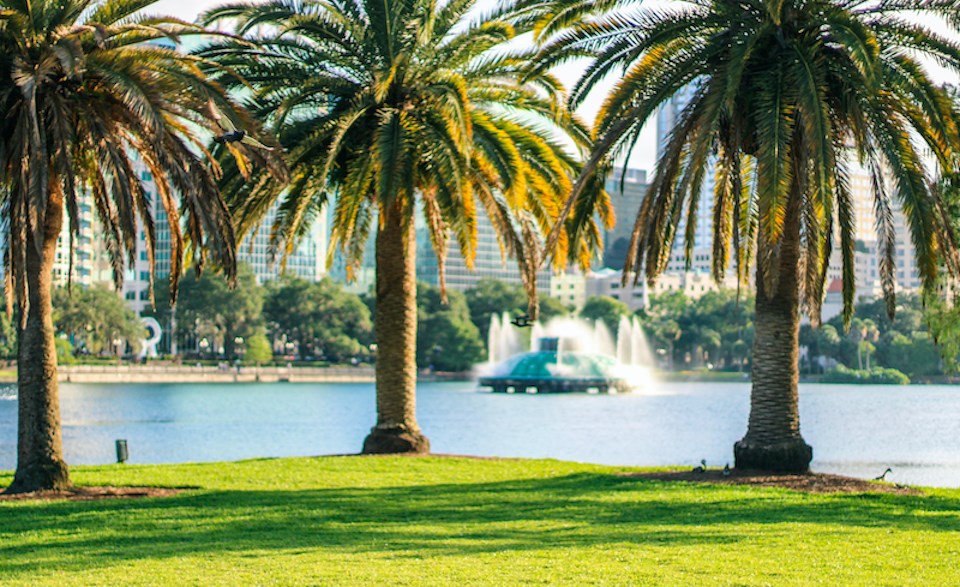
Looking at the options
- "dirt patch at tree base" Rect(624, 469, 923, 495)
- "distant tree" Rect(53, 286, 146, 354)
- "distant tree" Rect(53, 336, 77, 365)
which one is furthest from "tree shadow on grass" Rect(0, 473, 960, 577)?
"distant tree" Rect(53, 286, 146, 354)

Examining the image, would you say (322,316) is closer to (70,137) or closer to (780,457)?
(780,457)

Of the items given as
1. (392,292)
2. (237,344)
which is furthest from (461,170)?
(237,344)

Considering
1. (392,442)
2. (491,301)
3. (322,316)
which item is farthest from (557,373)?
(392,442)

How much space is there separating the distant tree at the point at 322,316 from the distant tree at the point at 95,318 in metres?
17.6

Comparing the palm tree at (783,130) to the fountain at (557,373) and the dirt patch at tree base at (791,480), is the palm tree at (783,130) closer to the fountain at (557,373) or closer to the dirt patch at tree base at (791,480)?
the dirt patch at tree base at (791,480)

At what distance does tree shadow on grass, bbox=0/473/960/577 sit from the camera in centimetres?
1480

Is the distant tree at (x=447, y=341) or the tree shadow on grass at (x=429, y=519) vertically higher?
the distant tree at (x=447, y=341)

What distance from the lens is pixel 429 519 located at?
17.1 meters

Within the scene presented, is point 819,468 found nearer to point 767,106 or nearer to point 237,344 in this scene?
point 767,106

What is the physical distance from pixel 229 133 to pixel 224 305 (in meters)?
136

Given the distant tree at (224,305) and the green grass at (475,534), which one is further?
the distant tree at (224,305)

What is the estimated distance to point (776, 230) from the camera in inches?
786

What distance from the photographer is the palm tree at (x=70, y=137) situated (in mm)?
18375

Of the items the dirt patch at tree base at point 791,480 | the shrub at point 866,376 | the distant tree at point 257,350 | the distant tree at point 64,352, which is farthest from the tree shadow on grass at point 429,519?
the distant tree at point 257,350
